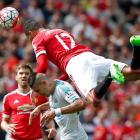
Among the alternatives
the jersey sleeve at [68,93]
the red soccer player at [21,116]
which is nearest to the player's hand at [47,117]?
the jersey sleeve at [68,93]

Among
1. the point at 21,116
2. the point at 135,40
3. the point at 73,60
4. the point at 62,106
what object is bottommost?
the point at 21,116

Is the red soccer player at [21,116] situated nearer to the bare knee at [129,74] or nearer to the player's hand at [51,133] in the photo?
the player's hand at [51,133]

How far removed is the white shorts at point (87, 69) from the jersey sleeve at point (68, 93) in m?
0.85

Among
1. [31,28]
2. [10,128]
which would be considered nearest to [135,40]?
[31,28]

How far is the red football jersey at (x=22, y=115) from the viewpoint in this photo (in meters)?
13.2

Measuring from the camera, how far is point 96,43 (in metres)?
21.1

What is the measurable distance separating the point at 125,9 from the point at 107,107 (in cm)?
628

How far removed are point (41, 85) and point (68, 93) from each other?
40 centimetres

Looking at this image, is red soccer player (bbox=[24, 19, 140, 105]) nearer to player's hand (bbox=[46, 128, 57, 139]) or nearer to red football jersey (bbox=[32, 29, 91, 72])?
red football jersey (bbox=[32, 29, 91, 72])

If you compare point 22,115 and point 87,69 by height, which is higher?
point 87,69

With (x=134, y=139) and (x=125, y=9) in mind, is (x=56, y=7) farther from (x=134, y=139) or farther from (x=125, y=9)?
(x=134, y=139)

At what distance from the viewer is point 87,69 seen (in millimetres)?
12938

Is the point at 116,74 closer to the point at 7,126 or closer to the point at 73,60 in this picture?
the point at 73,60

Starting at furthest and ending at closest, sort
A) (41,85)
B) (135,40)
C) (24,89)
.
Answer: (24,89), (135,40), (41,85)
